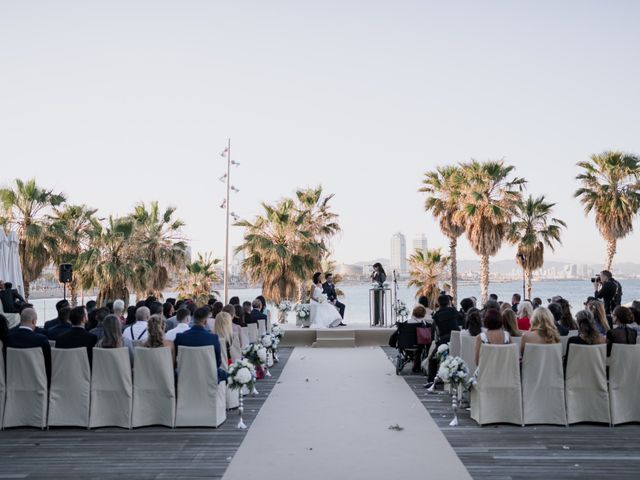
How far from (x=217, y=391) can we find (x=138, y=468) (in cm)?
166

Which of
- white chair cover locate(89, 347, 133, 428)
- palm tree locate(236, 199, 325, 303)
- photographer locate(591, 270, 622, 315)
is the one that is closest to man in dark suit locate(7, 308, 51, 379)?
white chair cover locate(89, 347, 133, 428)

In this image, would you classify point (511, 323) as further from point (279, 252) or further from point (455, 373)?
point (279, 252)

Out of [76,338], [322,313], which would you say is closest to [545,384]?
[76,338]

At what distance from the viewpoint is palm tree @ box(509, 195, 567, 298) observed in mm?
26688

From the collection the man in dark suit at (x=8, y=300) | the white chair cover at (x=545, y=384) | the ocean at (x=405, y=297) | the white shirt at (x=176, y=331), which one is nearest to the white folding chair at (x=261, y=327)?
the man in dark suit at (x=8, y=300)

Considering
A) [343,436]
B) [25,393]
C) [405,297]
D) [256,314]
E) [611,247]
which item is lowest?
[405,297]

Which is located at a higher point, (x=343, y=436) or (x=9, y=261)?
(x=9, y=261)

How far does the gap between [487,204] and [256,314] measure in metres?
15.1

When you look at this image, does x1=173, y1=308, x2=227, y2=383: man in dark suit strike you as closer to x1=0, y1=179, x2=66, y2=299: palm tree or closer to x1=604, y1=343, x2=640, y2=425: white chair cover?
x1=604, y1=343, x2=640, y2=425: white chair cover

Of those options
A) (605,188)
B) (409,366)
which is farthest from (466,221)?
(409,366)

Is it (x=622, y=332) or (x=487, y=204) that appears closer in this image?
(x=622, y=332)

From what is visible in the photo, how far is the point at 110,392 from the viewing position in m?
6.93

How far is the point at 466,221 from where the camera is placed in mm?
25703

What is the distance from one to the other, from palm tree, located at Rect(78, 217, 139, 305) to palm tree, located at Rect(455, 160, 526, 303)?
42.0 feet
